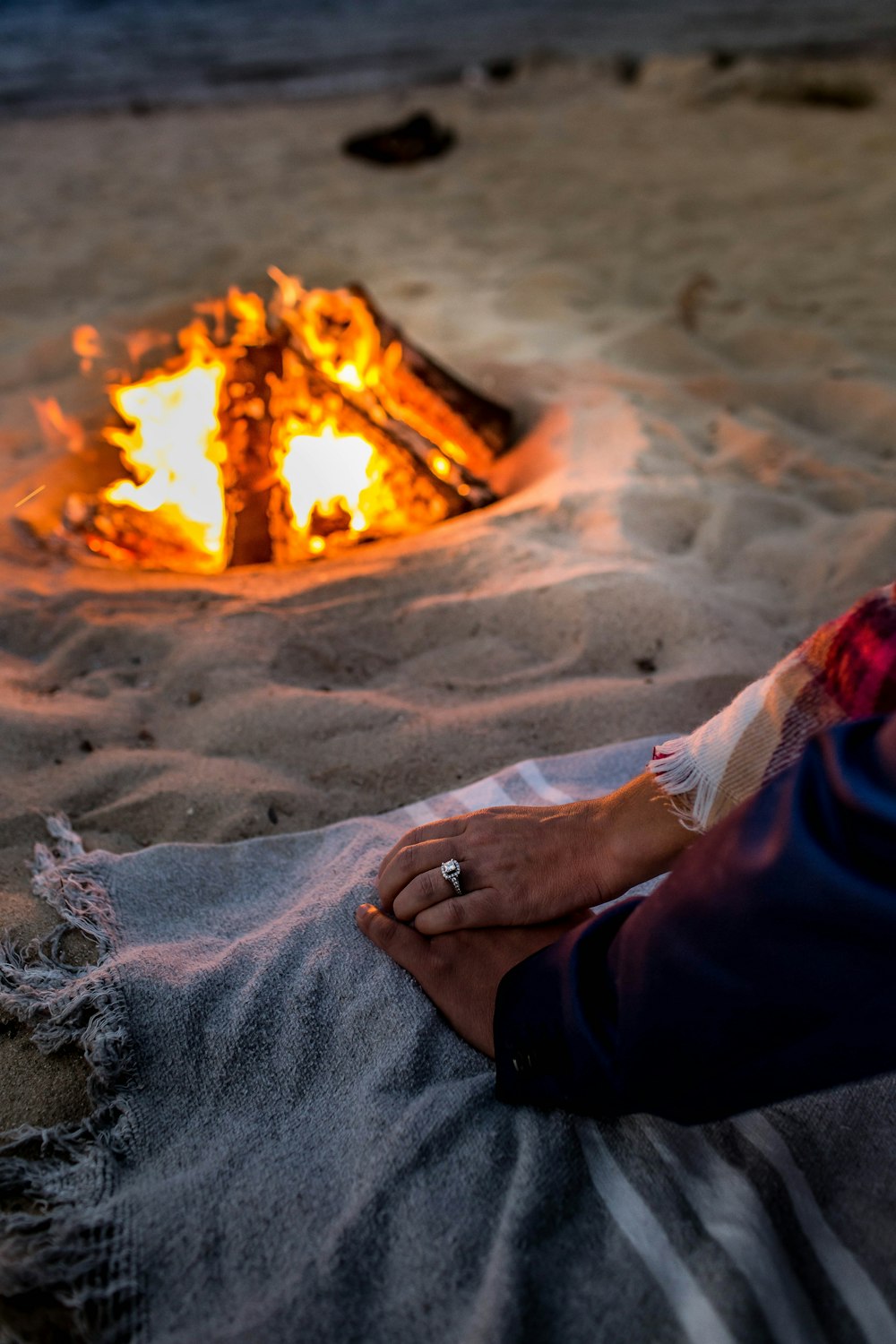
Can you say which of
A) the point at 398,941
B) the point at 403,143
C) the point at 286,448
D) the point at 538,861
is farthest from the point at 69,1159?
the point at 403,143

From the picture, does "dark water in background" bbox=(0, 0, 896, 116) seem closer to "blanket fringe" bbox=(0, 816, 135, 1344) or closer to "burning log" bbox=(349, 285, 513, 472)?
"burning log" bbox=(349, 285, 513, 472)

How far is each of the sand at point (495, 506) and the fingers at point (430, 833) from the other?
389 millimetres

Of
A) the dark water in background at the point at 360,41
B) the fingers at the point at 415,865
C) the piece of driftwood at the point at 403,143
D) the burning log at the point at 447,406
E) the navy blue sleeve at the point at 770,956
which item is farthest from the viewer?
the dark water in background at the point at 360,41

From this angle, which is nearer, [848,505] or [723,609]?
[723,609]

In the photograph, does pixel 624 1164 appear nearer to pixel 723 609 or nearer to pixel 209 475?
pixel 723 609

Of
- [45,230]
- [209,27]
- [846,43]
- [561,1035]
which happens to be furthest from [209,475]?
[209,27]

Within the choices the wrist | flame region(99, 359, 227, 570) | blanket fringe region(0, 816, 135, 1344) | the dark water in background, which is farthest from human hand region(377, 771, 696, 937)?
the dark water in background

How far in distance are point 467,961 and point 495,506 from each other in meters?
1.77

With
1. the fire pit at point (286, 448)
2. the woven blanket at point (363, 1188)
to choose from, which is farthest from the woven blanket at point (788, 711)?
the fire pit at point (286, 448)

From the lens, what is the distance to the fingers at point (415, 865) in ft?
4.65

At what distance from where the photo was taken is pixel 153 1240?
107 centimetres

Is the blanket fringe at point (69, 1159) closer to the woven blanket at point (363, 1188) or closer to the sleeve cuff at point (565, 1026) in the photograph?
the woven blanket at point (363, 1188)

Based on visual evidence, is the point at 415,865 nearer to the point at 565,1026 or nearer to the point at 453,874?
the point at 453,874

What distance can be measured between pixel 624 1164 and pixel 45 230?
614 cm
